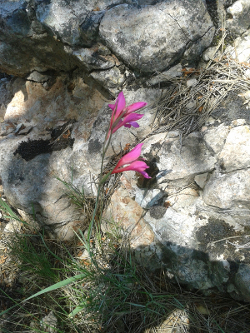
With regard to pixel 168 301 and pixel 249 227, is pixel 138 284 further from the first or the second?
pixel 249 227

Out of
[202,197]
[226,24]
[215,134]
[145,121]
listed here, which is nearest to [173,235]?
[202,197]

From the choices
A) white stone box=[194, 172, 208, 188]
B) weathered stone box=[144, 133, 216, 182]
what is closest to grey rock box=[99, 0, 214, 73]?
weathered stone box=[144, 133, 216, 182]

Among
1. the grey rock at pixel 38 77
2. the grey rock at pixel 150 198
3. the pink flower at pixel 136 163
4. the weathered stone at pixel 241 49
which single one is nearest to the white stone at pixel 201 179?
the grey rock at pixel 150 198

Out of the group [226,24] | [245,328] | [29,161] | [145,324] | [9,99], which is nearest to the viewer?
[245,328]

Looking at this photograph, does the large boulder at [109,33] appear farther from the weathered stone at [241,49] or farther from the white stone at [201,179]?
the white stone at [201,179]

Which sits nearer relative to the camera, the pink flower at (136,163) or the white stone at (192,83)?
the pink flower at (136,163)

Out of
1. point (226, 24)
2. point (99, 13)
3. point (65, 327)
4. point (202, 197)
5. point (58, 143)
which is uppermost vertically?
point (99, 13)

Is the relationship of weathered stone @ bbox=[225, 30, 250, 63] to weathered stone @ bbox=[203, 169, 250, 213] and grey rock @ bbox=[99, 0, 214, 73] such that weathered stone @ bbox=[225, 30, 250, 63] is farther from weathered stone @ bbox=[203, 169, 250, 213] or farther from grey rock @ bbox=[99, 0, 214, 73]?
weathered stone @ bbox=[203, 169, 250, 213]
